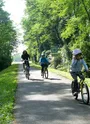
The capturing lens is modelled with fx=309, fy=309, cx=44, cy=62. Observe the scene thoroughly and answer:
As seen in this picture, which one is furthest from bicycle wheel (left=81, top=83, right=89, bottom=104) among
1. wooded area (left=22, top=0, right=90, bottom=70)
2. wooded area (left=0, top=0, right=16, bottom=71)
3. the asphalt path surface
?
wooded area (left=0, top=0, right=16, bottom=71)

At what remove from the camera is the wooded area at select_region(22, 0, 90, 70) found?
93.9 feet

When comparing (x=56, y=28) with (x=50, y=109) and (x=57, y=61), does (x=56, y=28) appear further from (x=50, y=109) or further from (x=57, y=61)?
(x=50, y=109)

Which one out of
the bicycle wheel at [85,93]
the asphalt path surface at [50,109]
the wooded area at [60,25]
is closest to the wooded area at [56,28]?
the wooded area at [60,25]

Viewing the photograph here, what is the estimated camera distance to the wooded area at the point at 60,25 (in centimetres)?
2861

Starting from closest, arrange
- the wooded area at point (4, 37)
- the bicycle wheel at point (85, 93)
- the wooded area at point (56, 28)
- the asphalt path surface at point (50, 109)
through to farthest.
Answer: the asphalt path surface at point (50, 109)
the bicycle wheel at point (85, 93)
the wooded area at point (56, 28)
the wooded area at point (4, 37)

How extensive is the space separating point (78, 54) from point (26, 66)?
12.3 m

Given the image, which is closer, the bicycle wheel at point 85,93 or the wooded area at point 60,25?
the bicycle wheel at point 85,93

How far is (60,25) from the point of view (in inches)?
2021

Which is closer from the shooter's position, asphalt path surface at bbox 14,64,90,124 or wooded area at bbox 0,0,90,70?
asphalt path surface at bbox 14,64,90,124

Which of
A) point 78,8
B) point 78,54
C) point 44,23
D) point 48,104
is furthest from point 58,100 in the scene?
point 44,23

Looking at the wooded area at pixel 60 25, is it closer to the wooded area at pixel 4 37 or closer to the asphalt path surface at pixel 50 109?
the wooded area at pixel 4 37

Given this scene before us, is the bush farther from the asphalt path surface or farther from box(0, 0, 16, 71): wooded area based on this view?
the asphalt path surface

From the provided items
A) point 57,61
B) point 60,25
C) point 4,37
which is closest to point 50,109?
point 60,25

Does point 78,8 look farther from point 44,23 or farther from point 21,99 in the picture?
point 44,23
